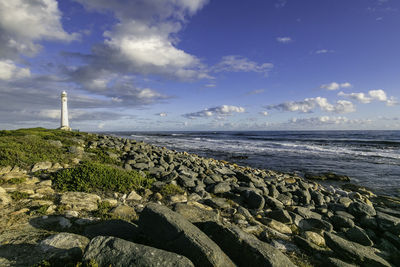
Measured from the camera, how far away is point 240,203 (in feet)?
25.0

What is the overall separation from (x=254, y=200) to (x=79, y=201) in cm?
569

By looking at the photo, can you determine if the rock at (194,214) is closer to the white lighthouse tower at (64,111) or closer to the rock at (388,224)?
the rock at (388,224)

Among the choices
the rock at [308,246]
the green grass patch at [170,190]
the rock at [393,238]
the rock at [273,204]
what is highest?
the green grass patch at [170,190]

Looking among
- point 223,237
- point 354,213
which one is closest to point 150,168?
point 223,237

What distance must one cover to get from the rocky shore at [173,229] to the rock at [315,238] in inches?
1.0

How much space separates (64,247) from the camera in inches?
129

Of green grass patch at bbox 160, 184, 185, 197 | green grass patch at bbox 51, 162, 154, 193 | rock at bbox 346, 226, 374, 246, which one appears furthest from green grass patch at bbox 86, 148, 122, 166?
rock at bbox 346, 226, 374, 246

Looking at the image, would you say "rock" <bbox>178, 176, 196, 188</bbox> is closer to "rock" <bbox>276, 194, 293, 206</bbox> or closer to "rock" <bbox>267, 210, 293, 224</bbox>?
"rock" <bbox>267, 210, 293, 224</bbox>

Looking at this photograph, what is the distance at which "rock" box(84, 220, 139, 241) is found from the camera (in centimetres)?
392

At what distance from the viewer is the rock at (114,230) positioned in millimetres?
3924

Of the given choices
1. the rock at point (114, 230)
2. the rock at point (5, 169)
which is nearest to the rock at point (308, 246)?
the rock at point (114, 230)

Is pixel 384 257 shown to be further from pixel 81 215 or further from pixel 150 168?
pixel 150 168

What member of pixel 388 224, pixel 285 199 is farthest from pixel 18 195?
pixel 388 224

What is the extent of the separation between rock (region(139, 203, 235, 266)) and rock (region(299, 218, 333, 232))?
3.91 meters
